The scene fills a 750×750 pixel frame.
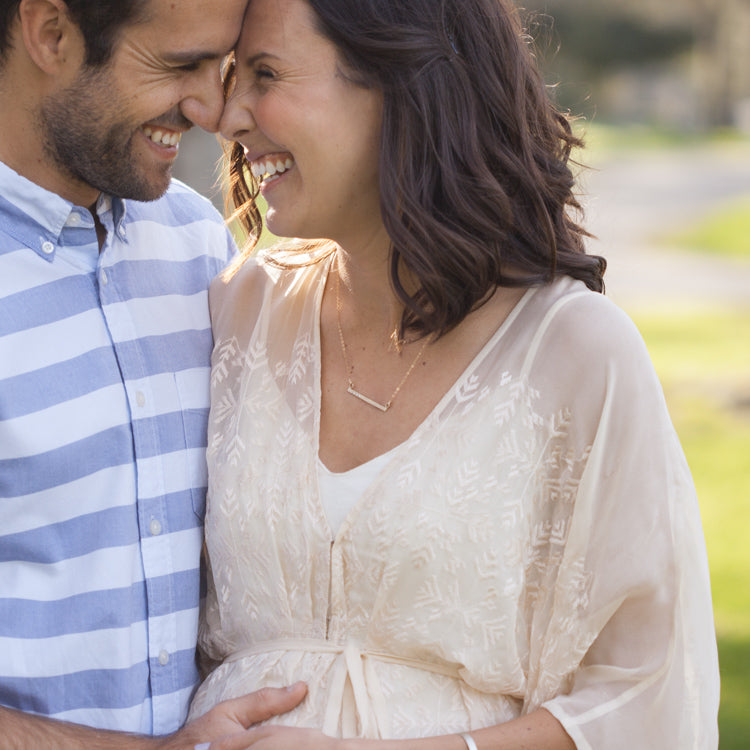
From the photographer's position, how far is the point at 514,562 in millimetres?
2244

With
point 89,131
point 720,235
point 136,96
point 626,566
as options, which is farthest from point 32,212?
point 720,235

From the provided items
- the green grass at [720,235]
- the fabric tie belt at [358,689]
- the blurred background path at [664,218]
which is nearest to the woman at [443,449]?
the fabric tie belt at [358,689]

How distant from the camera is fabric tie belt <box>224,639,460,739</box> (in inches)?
89.4

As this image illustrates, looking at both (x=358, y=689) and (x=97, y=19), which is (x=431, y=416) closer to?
(x=358, y=689)

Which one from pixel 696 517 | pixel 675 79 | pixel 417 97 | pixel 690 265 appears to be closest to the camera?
pixel 696 517

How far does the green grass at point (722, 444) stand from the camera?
15.9ft

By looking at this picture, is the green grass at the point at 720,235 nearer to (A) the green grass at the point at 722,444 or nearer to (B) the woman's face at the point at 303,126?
(A) the green grass at the point at 722,444

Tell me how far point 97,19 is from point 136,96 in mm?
179

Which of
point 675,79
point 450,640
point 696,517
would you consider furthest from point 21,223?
point 675,79

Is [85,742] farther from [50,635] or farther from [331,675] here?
[331,675]

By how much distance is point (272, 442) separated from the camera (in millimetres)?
2465

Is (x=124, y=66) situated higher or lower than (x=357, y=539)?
higher

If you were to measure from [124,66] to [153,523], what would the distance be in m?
1.01

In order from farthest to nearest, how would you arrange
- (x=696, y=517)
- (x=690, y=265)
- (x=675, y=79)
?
1. (x=675, y=79)
2. (x=690, y=265)
3. (x=696, y=517)
